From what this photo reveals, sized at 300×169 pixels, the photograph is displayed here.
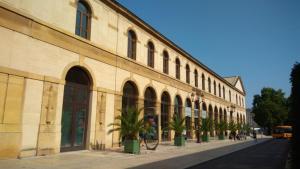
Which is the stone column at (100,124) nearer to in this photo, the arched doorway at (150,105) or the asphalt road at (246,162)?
the arched doorway at (150,105)

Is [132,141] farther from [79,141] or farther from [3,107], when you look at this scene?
[3,107]

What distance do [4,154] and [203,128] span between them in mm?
22586

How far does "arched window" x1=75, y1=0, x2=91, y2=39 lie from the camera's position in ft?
56.3

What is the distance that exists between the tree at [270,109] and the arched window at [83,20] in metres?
74.0

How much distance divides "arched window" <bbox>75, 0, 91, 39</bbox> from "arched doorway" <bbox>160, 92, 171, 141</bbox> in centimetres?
1253

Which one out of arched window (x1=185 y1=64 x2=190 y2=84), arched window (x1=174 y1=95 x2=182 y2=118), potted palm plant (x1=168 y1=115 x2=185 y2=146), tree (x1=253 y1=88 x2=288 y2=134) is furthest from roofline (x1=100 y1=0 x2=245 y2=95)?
tree (x1=253 y1=88 x2=288 y2=134)

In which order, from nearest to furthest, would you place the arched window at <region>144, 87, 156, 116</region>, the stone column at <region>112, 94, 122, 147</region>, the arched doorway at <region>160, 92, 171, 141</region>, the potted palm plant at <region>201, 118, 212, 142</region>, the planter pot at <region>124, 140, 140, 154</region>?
the planter pot at <region>124, 140, 140, 154</region> < the stone column at <region>112, 94, 122, 147</region> < the arched window at <region>144, 87, 156, 116</region> < the arched doorway at <region>160, 92, 171, 141</region> < the potted palm plant at <region>201, 118, 212, 142</region>

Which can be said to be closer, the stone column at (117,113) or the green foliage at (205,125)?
the stone column at (117,113)

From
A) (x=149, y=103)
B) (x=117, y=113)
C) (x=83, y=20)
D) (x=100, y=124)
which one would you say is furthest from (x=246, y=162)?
(x=83, y=20)

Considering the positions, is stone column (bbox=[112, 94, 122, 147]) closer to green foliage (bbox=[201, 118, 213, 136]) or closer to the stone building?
the stone building

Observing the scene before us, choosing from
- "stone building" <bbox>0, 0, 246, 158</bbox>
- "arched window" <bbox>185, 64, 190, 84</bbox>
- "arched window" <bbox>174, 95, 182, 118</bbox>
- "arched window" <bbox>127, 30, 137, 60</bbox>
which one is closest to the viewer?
"stone building" <bbox>0, 0, 246, 158</bbox>

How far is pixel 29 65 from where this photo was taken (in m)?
13.3

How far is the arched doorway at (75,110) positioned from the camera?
618 inches

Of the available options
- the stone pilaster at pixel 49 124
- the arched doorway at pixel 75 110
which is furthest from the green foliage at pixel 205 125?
the stone pilaster at pixel 49 124
